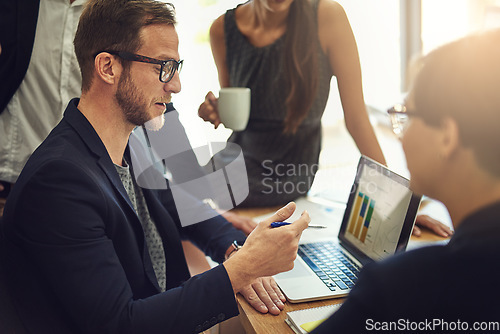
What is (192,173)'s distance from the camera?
5.81 feet

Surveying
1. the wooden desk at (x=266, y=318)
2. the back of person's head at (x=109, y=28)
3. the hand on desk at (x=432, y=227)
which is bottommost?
the hand on desk at (x=432, y=227)

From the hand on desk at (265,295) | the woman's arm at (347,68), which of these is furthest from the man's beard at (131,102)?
the woman's arm at (347,68)

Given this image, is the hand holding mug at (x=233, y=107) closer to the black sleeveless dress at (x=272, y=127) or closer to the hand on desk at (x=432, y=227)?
the black sleeveless dress at (x=272, y=127)

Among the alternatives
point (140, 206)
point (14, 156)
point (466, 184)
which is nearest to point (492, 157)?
point (466, 184)

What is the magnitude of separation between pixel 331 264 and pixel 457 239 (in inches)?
24.9

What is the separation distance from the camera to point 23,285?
40.6 inches

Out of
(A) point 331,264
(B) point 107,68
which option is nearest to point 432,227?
(A) point 331,264

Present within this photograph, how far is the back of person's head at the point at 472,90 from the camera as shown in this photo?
65cm

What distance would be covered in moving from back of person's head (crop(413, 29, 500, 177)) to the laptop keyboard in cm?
58

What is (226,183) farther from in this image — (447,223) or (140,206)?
(447,223)

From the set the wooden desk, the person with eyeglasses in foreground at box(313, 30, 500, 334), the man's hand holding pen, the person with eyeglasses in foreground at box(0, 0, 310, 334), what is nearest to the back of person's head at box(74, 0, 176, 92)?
the person with eyeglasses in foreground at box(0, 0, 310, 334)

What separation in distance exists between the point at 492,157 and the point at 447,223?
0.87 meters

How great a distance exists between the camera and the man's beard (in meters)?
1.25

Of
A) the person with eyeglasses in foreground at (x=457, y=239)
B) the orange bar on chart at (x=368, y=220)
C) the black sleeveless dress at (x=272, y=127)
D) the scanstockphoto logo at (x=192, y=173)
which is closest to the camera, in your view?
the person with eyeglasses in foreground at (x=457, y=239)
